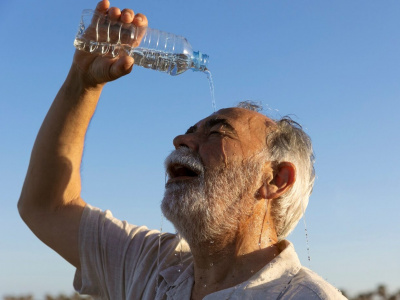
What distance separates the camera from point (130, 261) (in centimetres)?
409

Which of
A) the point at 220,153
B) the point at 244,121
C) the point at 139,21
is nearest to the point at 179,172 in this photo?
the point at 220,153

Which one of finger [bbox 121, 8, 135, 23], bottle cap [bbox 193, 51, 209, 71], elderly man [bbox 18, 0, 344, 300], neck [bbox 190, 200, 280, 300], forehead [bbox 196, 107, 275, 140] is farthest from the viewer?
bottle cap [bbox 193, 51, 209, 71]

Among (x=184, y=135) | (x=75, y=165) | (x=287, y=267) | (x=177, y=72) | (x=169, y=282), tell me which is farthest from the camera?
(x=177, y=72)

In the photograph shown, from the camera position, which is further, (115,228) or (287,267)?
(115,228)

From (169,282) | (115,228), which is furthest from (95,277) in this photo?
(169,282)

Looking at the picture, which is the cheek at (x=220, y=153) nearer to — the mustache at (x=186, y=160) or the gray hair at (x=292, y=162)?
the mustache at (x=186, y=160)

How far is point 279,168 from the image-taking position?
412cm

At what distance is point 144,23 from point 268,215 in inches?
61.5

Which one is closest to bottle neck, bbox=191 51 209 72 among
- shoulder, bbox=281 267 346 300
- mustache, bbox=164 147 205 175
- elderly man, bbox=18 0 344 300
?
elderly man, bbox=18 0 344 300

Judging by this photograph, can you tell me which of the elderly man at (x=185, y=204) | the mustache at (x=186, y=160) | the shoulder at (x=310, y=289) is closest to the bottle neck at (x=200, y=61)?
the elderly man at (x=185, y=204)

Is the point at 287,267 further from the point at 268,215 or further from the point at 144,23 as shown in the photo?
the point at 144,23

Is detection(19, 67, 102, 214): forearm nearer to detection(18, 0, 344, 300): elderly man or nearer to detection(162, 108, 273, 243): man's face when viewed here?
detection(18, 0, 344, 300): elderly man

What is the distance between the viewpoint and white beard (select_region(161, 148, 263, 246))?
3785 mm

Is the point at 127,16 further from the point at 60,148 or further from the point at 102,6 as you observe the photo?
the point at 60,148
